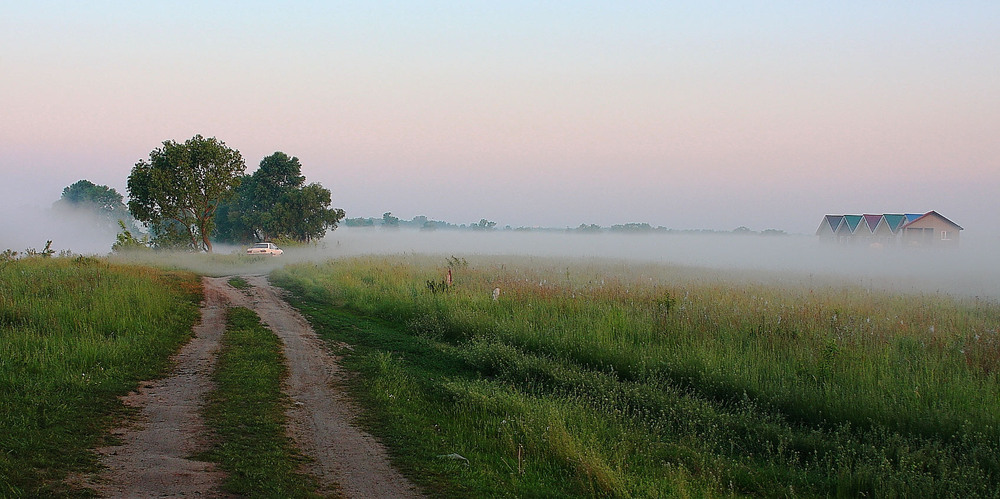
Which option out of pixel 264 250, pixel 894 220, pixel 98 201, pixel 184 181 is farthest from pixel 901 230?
pixel 98 201

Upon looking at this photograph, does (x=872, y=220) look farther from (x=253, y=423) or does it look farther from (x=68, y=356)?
(x=68, y=356)

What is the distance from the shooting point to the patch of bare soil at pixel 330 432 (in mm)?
6086

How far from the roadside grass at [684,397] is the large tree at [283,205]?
2118 inches

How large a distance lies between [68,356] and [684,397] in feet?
30.9

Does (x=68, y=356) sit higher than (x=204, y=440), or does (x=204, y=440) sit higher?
(x=68, y=356)

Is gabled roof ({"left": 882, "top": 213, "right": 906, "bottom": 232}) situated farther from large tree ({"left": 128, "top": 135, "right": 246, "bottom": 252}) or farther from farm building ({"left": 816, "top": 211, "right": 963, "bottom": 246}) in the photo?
large tree ({"left": 128, "top": 135, "right": 246, "bottom": 252})

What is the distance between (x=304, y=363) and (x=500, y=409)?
4514 mm

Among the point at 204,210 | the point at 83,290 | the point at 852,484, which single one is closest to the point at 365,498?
the point at 852,484

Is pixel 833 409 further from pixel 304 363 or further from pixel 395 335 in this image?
pixel 395 335

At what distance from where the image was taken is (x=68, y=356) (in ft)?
33.2

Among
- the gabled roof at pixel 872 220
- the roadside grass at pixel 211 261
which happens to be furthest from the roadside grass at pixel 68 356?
the gabled roof at pixel 872 220

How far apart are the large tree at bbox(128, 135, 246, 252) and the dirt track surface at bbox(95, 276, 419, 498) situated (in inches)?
1702

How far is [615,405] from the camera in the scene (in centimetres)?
915

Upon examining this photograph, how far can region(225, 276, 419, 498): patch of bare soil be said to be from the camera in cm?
609
